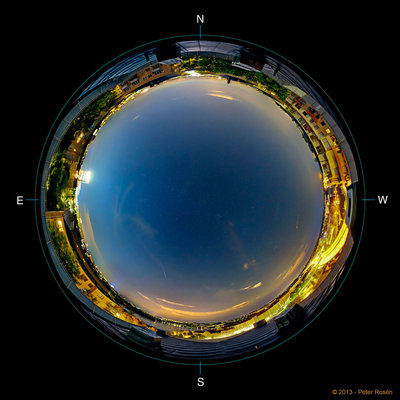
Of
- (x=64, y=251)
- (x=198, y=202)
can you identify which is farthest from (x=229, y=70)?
(x=64, y=251)

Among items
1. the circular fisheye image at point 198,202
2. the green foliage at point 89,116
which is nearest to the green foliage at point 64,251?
the circular fisheye image at point 198,202

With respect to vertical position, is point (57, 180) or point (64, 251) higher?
point (57, 180)

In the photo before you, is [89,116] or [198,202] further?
[89,116]

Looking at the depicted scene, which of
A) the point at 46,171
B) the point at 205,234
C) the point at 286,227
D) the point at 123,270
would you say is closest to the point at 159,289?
the point at 123,270

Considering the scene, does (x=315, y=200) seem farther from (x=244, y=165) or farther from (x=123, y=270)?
(x=123, y=270)

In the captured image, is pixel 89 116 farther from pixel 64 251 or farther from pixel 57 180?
pixel 64 251

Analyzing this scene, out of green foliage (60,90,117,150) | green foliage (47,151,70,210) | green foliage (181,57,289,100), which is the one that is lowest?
green foliage (47,151,70,210)

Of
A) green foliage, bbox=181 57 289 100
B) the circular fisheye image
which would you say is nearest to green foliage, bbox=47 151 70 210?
the circular fisheye image

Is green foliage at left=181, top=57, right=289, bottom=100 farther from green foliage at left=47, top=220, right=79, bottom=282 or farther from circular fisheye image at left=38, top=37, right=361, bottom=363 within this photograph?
green foliage at left=47, top=220, right=79, bottom=282
